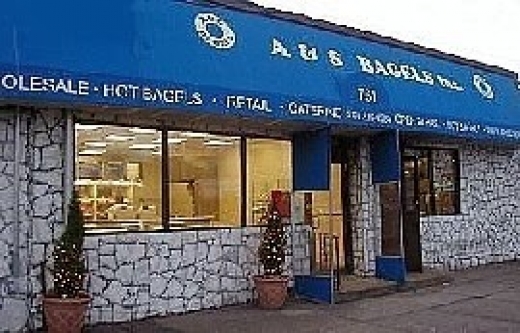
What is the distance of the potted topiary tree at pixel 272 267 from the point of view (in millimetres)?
10422

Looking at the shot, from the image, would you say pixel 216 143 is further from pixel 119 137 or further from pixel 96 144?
pixel 96 144

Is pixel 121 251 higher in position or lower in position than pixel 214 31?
lower

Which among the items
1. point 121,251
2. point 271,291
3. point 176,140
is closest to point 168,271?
point 121,251

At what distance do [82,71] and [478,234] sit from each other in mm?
11526

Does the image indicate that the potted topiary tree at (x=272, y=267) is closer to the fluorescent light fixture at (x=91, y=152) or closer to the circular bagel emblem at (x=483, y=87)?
the fluorescent light fixture at (x=91, y=152)

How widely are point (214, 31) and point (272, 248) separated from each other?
3.50 metres

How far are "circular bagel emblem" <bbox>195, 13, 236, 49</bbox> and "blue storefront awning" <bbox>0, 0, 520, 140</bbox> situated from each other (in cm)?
2

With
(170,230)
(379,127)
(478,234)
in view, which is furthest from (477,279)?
(170,230)

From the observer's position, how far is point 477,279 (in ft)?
45.3

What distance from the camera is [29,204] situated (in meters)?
8.56

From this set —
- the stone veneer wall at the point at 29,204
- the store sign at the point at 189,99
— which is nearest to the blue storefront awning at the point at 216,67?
the store sign at the point at 189,99

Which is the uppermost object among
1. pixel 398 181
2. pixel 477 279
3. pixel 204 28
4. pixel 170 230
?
pixel 204 28

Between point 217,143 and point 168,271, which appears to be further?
point 217,143

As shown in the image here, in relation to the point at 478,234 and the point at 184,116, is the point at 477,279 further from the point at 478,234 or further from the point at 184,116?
the point at 184,116
